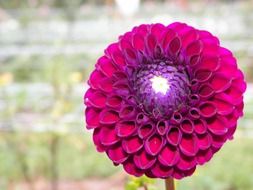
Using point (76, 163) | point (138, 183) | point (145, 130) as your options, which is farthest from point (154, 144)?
point (76, 163)

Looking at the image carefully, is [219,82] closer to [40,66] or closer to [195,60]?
[195,60]

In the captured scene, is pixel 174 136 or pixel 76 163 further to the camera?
pixel 76 163

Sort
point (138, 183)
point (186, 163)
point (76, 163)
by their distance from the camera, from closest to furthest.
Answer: point (186, 163), point (138, 183), point (76, 163)

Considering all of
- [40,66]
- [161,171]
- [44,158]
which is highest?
[40,66]

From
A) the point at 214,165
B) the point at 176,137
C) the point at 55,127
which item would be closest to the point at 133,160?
the point at 176,137

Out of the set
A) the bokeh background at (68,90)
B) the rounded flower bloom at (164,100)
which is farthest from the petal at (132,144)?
the bokeh background at (68,90)

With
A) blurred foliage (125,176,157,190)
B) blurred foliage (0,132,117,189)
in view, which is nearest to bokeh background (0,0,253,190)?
blurred foliage (0,132,117,189)

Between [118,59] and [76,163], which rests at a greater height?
[76,163]

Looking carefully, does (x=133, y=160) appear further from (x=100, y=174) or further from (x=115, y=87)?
(x=100, y=174)
